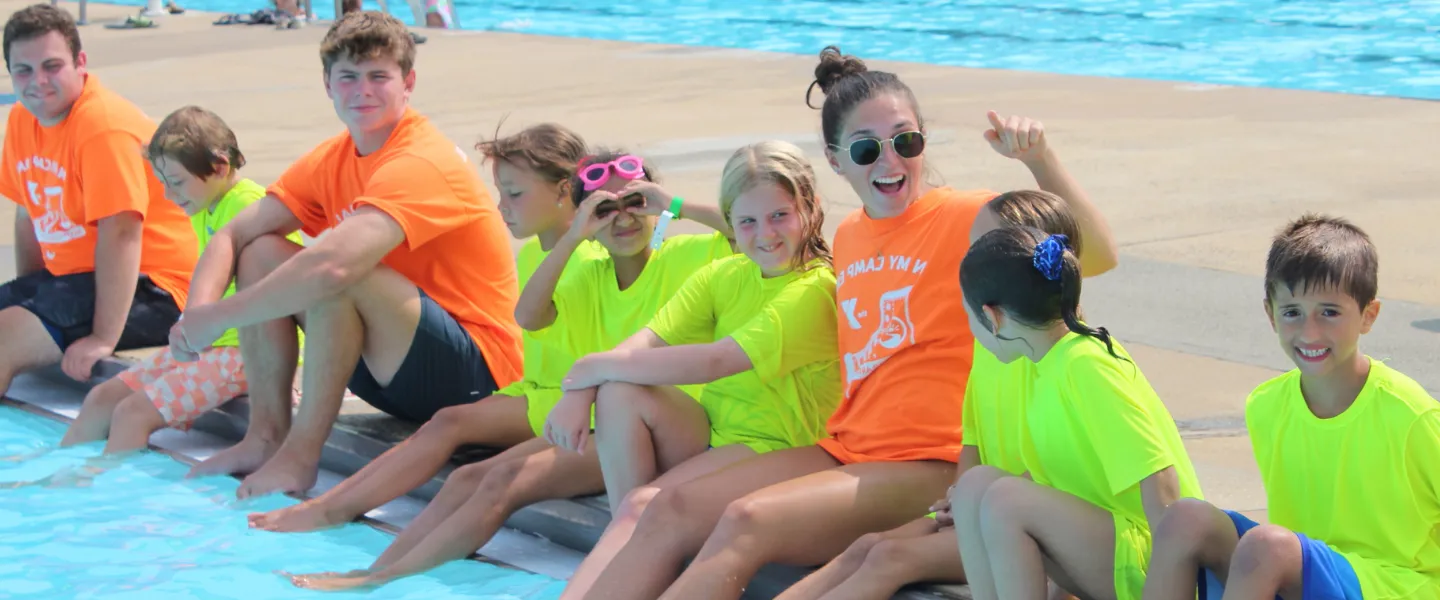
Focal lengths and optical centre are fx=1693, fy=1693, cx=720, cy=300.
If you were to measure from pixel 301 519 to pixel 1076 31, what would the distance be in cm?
1756

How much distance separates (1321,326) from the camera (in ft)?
11.0

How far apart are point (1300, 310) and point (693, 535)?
1542mm

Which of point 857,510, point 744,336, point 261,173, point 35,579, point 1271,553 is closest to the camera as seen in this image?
point 1271,553

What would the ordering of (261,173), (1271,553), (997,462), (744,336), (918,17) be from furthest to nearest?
(918,17) < (261,173) < (744,336) < (997,462) < (1271,553)

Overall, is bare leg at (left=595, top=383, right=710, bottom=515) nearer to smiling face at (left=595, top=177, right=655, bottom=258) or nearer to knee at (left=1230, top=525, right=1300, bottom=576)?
smiling face at (left=595, top=177, right=655, bottom=258)

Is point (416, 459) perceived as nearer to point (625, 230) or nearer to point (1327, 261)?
point (625, 230)

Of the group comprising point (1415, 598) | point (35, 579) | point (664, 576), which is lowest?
point (35, 579)

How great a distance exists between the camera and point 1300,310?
338cm

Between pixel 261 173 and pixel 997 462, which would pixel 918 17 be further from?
pixel 997 462

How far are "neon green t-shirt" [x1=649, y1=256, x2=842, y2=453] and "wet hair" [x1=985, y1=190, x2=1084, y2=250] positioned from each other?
757 mm

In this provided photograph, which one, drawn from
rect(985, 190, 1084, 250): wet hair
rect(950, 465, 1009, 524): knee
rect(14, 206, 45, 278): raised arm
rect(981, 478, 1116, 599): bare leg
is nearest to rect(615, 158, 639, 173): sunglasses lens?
rect(985, 190, 1084, 250): wet hair

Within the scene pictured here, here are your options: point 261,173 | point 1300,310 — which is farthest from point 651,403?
point 261,173

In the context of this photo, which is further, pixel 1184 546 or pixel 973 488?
pixel 973 488

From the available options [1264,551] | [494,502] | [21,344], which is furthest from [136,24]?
[1264,551]
